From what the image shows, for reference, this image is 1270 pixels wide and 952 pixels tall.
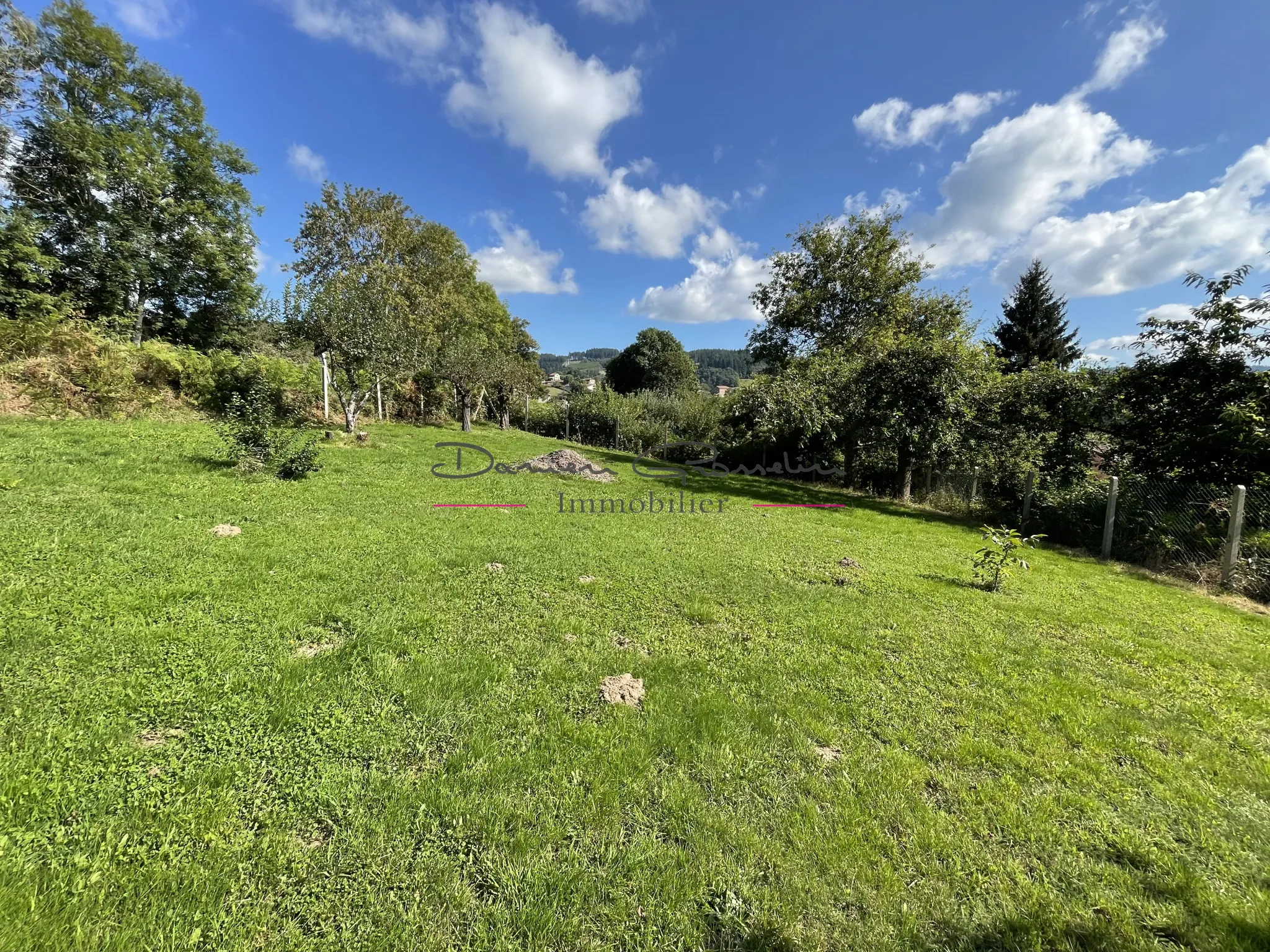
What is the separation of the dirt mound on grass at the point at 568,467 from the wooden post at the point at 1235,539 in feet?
35.0

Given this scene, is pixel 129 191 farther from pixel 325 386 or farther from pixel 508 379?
pixel 508 379

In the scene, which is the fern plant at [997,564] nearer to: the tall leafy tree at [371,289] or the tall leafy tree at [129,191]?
the tall leafy tree at [371,289]

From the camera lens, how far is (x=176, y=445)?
26.2ft

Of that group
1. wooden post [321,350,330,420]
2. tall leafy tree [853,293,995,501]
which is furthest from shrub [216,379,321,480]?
tall leafy tree [853,293,995,501]

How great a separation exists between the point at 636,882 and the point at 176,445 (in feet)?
34.6

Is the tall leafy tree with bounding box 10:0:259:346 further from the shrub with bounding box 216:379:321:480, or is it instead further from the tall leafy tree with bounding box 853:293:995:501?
the tall leafy tree with bounding box 853:293:995:501

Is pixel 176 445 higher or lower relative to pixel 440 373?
lower

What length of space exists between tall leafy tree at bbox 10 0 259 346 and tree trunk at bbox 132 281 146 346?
0.15 ft

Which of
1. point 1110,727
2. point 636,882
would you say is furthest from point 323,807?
point 1110,727

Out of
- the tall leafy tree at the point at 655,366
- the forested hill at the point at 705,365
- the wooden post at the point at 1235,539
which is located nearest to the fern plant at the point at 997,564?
the wooden post at the point at 1235,539

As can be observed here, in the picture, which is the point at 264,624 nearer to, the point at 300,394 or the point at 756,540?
the point at 756,540

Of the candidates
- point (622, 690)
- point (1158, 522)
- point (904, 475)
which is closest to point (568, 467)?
point (904, 475)

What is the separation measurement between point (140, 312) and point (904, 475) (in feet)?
82.1

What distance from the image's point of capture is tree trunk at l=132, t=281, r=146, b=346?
14.8 m
